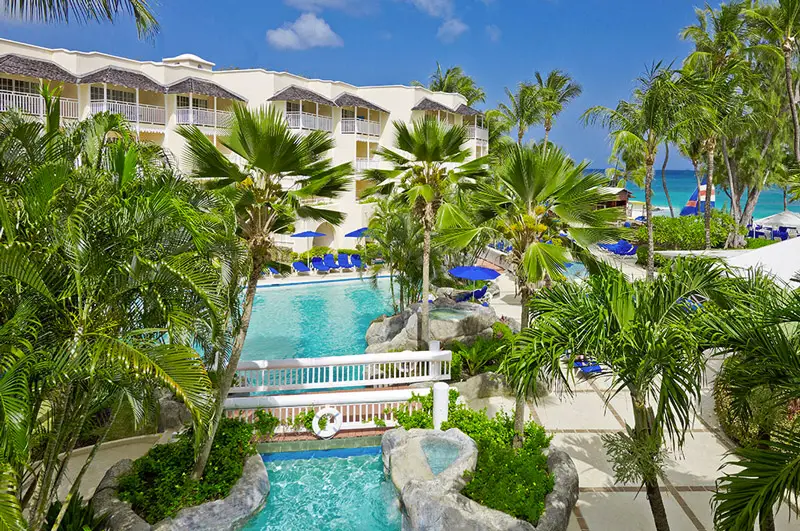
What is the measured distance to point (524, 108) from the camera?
3750cm

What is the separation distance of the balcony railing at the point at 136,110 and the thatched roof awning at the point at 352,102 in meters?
9.91

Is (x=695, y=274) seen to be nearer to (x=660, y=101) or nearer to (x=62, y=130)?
(x=62, y=130)

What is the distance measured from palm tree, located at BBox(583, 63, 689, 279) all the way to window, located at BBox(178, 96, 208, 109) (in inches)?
823

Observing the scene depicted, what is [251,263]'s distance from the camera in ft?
24.0

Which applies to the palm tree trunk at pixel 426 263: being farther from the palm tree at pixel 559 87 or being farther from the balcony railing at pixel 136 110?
the palm tree at pixel 559 87

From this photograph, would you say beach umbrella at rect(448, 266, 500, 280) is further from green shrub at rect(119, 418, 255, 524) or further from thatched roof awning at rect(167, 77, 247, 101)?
thatched roof awning at rect(167, 77, 247, 101)

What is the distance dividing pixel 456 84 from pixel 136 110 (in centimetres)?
2893

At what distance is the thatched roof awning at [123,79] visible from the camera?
974 inches

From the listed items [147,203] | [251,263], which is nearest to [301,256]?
[251,263]

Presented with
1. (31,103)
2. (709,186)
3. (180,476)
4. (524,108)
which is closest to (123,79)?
(31,103)

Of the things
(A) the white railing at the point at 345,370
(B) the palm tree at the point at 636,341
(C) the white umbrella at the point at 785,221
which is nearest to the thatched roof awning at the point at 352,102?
(A) the white railing at the point at 345,370

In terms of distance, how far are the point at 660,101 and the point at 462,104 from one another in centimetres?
2597

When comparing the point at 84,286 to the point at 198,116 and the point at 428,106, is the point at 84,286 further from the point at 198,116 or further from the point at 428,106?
the point at 428,106

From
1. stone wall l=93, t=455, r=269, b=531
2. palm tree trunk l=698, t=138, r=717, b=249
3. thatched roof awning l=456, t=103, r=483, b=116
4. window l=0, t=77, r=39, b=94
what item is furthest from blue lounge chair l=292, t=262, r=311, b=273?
palm tree trunk l=698, t=138, r=717, b=249
